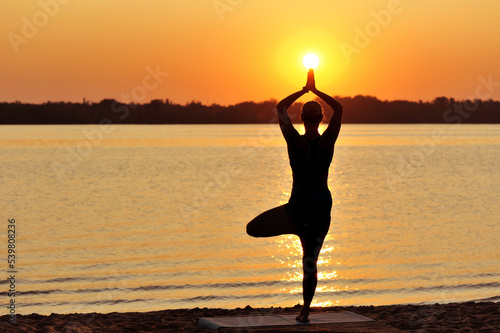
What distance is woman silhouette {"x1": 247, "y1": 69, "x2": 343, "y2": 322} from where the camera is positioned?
7754 mm

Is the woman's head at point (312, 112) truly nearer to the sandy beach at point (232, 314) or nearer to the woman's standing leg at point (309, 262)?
the woman's standing leg at point (309, 262)

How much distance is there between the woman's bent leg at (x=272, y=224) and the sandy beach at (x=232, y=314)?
6.58 feet

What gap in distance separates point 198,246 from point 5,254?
5274mm

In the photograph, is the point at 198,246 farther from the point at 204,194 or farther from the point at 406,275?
the point at 204,194

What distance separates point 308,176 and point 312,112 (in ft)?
2.18

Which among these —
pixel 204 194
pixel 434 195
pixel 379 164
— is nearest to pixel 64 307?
pixel 204 194

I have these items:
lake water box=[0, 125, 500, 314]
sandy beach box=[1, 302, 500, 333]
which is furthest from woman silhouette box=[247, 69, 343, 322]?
lake water box=[0, 125, 500, 314]

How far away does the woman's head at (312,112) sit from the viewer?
7812 mm

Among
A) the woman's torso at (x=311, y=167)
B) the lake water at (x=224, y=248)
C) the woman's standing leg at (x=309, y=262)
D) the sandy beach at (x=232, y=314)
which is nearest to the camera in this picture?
the woman's torso at (x=311, y=167)

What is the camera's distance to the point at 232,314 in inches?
424

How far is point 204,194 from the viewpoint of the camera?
138 feet

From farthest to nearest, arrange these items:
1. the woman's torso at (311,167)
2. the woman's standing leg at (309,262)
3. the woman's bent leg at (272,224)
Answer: the woman's standing leg at (309,262) → the woman's bent leg at (272,224) → the woman's torso at (311,167)

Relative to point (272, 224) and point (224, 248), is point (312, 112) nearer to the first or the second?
point (272, 224)

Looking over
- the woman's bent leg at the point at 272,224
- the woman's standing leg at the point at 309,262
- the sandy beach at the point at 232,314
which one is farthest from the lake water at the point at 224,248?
the woman's bent leg at the point at 272,224
